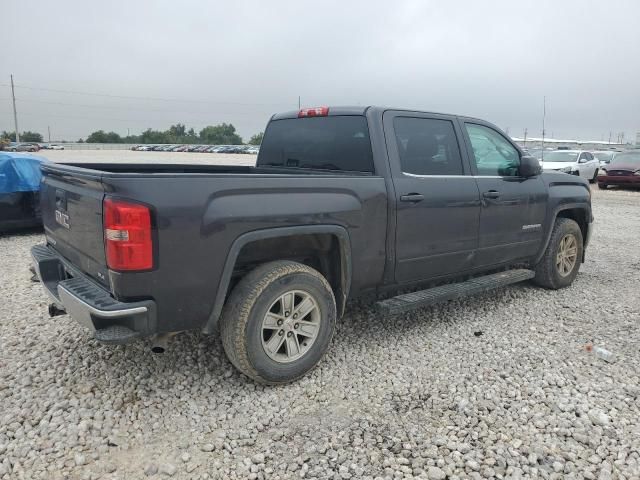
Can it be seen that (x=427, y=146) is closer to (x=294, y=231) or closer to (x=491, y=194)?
(x=491, y=194)

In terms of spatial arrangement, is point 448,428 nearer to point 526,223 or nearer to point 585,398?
→ point 585,398

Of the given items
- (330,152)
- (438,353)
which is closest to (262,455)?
(438,353)

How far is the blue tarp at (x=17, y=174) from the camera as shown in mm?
7863

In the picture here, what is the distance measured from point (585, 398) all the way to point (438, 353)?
1056 mm

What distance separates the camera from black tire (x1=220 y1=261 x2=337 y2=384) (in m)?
3.18

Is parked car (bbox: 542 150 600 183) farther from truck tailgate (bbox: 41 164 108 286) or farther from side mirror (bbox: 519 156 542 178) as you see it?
truck tailgate (bbox: 41 164 108 286)

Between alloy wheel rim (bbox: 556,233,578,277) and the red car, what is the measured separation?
1475cm

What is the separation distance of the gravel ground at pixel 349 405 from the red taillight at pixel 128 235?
1.00 meters

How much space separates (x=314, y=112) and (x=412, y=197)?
1182mm

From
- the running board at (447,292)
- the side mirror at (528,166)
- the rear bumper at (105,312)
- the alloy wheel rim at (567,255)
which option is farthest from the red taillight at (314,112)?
the alloy wheel rim at (567,255)

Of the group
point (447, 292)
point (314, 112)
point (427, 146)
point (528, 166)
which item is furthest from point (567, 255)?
point (314, 112)

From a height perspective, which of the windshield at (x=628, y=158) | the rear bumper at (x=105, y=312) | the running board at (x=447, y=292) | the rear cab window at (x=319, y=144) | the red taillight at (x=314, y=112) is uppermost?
the red taillight at (x=314, y=112)

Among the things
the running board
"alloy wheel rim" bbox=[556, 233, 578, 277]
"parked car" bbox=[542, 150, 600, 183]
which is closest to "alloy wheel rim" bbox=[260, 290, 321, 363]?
the running board

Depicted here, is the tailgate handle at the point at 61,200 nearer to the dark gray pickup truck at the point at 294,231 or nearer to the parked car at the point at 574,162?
the dark gray pickup truck at the point at 294,231
